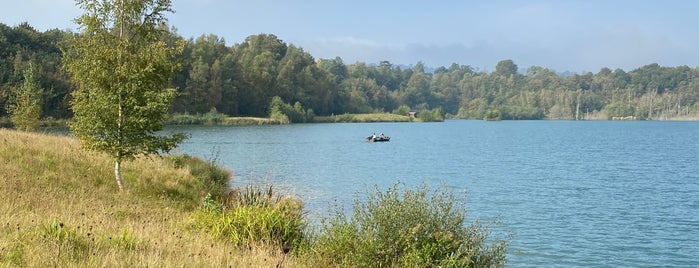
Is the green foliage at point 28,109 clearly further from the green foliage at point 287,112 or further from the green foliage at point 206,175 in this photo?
the green foliage at point 287,112

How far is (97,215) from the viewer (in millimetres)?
12484

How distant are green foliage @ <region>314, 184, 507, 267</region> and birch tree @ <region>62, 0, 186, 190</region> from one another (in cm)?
916

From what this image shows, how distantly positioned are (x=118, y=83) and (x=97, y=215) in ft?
20.3

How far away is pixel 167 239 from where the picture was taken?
1009 centimetres

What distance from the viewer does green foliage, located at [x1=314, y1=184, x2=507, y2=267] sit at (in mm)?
10086

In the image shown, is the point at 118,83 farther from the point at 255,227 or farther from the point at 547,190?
the point at 547,190

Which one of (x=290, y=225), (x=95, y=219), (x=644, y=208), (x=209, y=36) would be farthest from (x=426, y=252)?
(x=209, y=36)

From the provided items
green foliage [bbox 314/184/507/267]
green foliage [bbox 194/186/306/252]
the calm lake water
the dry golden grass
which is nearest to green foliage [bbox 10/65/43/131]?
the calm lake water

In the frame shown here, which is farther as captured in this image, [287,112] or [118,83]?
[287,112]

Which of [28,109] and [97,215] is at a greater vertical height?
[28,109]

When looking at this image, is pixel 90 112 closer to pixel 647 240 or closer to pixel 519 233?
pixel 519 233

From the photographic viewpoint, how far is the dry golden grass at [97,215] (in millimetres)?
8203

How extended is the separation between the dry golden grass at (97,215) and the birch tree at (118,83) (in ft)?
4.84

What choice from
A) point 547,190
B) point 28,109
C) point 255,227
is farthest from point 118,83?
point 28,109
